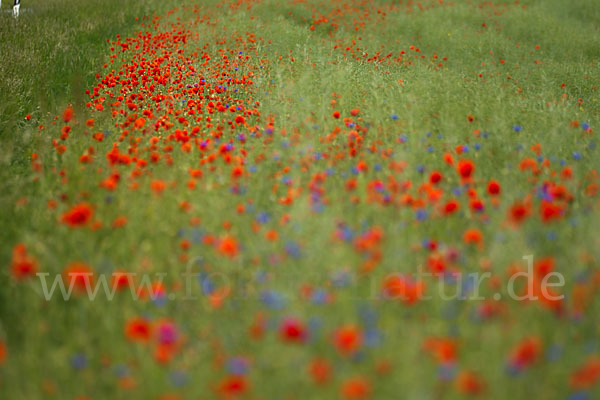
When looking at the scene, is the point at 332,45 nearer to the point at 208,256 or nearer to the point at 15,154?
the point at 15,154

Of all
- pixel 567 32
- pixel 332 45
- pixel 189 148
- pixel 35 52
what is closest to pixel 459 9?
pixel 567 32

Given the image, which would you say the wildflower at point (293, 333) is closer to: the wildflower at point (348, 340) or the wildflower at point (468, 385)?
the wildflower at point (348, 340)

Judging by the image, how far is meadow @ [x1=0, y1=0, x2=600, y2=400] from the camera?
62.1 inches

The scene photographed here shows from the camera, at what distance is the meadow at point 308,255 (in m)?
1.58

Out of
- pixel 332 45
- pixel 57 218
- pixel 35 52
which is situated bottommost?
pixel 57 218

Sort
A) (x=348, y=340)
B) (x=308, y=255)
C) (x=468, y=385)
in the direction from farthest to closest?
(x=308, y=255) < (x=348, y=340) < (x=468, y=385)

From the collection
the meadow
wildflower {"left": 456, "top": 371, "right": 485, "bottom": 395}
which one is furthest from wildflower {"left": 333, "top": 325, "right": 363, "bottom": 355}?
wildflower {"left": 456, "top": 371, "right": 485, "bottom": 395}

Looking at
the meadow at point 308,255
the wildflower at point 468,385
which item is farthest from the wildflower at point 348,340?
the wildflower at point 468,385

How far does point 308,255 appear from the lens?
80.0 inches

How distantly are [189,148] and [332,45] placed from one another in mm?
5539

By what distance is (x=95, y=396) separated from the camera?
1689 mm

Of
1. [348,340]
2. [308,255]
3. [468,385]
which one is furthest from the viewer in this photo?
[308,255]

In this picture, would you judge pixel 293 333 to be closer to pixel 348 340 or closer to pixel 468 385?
pixel 348 340

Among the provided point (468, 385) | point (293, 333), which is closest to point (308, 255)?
point (293, 333)
